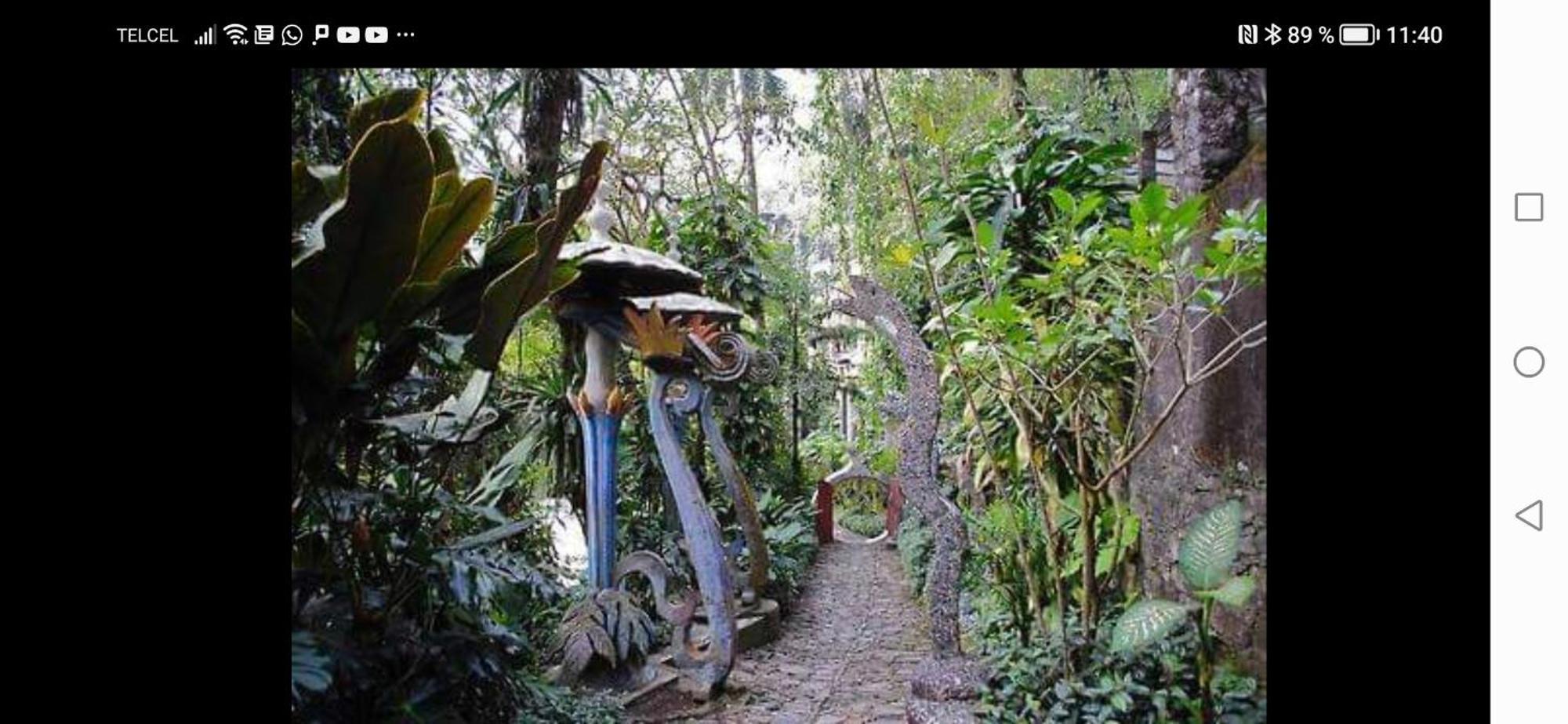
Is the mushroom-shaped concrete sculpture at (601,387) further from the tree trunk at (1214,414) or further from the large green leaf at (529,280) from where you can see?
the tree trunk at (1214,414)

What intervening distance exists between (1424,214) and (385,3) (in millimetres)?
1134

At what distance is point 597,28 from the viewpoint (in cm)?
90

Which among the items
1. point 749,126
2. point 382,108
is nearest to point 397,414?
point 382,108

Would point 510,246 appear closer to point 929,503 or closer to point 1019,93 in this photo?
point 929,503

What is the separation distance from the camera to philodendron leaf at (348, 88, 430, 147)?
1.58 m

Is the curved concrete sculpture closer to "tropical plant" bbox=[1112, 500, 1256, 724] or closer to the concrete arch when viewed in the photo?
"tropical plant" bbox=[1112, 500, 1256, 724]

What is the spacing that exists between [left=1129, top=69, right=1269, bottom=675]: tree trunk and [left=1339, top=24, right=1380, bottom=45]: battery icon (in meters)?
1.11

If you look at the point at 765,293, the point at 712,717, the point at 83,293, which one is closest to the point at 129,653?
the point at 83,293

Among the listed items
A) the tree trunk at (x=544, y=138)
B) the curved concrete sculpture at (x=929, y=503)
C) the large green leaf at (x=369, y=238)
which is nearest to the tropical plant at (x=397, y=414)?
the large green leaf at (x=369, y=238)

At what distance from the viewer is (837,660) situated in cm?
377

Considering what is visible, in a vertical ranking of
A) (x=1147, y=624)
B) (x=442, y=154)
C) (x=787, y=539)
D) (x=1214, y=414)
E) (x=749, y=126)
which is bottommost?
(x=787, y=539)

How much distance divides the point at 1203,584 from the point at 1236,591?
0.12m

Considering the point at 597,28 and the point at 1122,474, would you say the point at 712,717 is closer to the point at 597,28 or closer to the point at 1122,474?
the point at 1122,474
